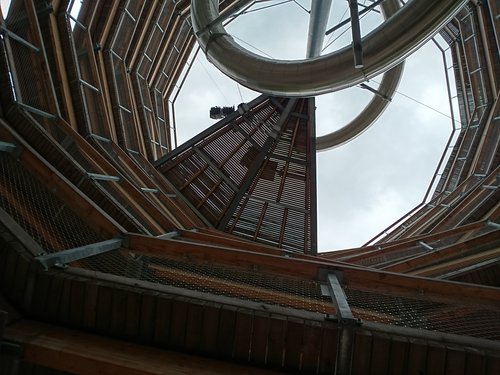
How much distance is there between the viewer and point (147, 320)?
290 centimetres

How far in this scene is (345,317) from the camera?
274 cm

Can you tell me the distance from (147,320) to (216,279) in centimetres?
118

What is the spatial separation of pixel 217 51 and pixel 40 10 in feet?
12.6

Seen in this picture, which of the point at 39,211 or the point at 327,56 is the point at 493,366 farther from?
the point at 327,56

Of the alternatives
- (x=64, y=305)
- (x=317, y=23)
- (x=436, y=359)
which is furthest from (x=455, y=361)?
(x=317, y=23)

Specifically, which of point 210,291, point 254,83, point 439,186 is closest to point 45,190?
point 210,291

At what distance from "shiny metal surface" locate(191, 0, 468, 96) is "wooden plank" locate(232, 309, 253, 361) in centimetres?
544

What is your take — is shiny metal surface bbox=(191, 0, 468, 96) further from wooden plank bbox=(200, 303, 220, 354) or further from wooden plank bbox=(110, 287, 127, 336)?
wooden plank bbox=(110, 287, 127, 336)

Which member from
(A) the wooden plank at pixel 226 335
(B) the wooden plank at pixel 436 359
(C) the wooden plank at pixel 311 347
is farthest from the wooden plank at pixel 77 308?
(B) the wooden plank at pixel 436 359

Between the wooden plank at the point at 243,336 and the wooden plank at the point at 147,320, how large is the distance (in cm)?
61

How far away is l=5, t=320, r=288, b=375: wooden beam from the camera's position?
7.86 ft

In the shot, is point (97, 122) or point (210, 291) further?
point (97, 122)

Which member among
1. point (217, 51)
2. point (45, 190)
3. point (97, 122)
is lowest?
point (45, 190)

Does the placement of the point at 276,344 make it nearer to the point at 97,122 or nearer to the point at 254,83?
the point at 254,83
